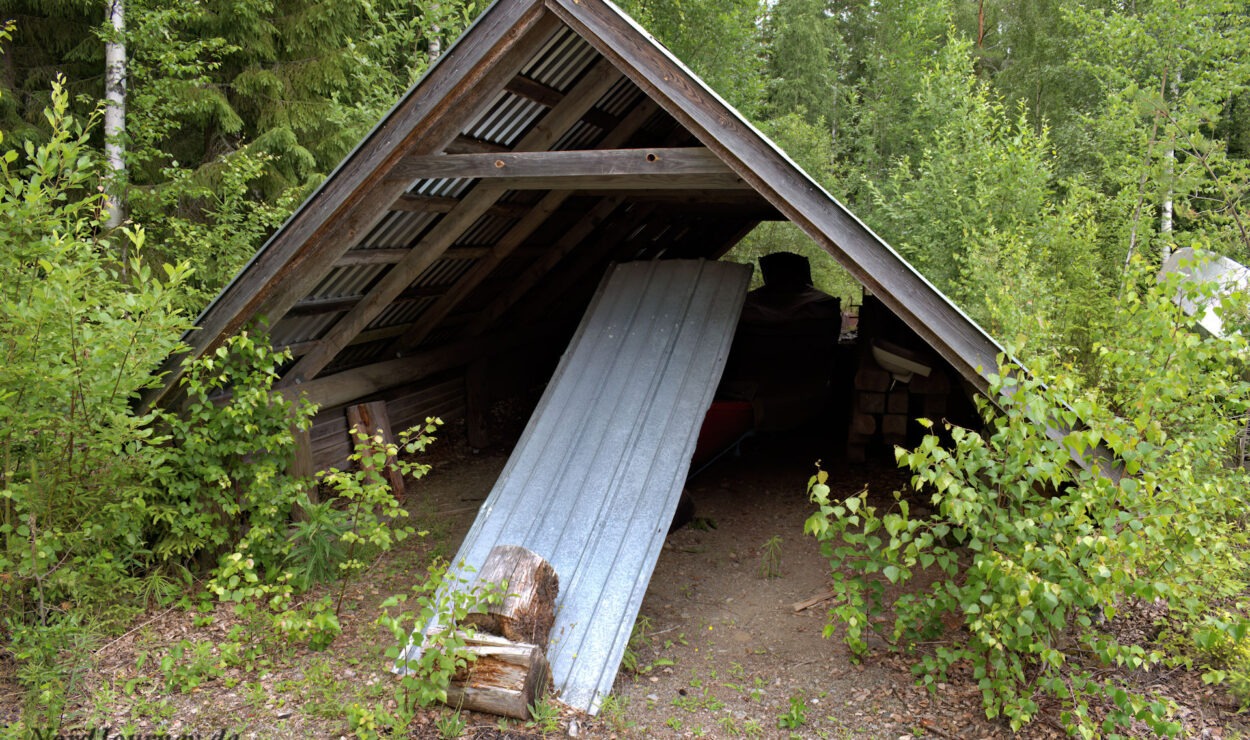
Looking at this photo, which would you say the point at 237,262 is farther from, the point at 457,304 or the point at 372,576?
the point at 372,576

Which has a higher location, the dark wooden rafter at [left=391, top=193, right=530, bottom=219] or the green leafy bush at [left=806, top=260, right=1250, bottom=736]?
the dark wooden rafter at [left=391, top=193, right=530, bottom=219]

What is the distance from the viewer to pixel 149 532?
5215 mm

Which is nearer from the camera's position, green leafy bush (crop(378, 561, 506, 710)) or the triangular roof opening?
green leafy bush (crop(378, 561, 506, 710))

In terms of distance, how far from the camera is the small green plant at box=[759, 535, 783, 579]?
584 centimetres

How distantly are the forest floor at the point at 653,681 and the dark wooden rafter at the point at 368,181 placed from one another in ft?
5.36

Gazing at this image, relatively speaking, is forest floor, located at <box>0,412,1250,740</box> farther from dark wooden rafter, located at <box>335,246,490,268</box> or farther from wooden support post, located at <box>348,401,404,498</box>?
dark wooden rafter, located at <box>335,246,490,268</box>

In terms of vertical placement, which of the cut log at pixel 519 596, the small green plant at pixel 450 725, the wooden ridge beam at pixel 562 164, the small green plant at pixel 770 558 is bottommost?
the small green plant at pixel 450 725

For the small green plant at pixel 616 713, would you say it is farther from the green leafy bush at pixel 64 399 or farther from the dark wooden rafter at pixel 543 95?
the dark wooden rafter at pixel 543 95

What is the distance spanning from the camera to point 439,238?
19.3 feet

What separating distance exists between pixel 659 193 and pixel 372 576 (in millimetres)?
4397

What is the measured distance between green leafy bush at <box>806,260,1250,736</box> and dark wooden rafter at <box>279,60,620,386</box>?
11.1 feet

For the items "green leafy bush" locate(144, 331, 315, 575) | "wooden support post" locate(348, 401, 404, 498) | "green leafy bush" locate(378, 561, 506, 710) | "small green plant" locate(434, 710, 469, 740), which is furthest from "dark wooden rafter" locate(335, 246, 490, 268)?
"small green plant" locate(434, 710, 469, 740)

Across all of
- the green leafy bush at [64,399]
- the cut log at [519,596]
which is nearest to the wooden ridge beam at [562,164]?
the green leafy bush at [64,399]

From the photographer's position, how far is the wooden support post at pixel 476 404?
892cm
